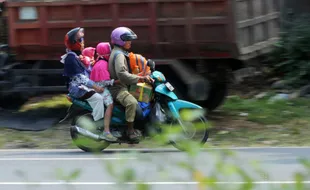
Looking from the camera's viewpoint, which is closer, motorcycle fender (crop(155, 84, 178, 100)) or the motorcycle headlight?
motorcycle fender (crop(155, 84, 178, 100))

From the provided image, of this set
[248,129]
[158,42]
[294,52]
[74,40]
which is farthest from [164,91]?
[294,52]

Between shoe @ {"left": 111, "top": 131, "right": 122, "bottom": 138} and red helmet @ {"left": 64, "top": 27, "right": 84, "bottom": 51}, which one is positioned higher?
red helmet @ {"left": 64, "top": 27, "right": 84, "bottom": 51}

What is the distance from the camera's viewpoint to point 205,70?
11.2 metres

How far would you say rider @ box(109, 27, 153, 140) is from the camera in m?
9.14

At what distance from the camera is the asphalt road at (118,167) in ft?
9.09

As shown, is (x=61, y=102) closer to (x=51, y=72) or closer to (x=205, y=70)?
(x=51, y=72)

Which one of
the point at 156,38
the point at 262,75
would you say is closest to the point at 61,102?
the point at 156,38

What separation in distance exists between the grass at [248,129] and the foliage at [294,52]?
761 mm

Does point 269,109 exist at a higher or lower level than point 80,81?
lower

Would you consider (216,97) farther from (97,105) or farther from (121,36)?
(97,105)

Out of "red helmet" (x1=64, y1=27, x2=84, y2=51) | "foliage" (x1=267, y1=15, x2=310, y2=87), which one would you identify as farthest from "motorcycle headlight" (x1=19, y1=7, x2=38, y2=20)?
"foliage" (x1=267, y1=15, x2=310, y2=87)

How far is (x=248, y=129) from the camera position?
11062mm

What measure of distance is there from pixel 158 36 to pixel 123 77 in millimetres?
1949

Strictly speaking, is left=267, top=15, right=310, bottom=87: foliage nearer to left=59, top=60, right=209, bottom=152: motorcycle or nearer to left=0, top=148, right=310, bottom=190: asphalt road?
left=0, top=148, right=310, bottom=190: asphalt road
